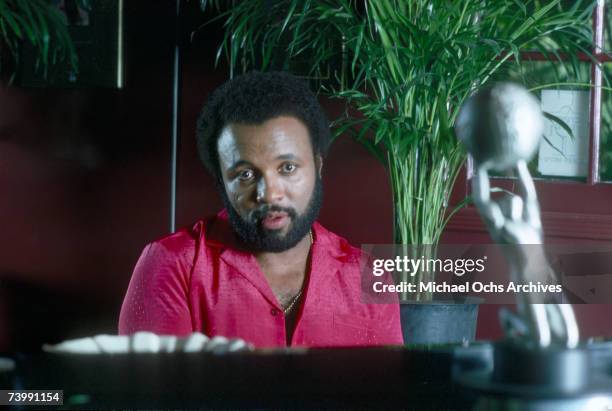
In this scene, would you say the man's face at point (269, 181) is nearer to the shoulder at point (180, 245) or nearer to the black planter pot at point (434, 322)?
the shoulder at point (180, 245)

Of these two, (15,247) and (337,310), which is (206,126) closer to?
(337,310)

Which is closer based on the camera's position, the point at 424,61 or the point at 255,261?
the point at 255,261

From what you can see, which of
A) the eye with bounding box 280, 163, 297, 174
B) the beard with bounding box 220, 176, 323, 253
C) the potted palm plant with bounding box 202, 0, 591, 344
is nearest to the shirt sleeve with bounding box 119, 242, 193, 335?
the beard with bounding box 220, 176, 323, 253

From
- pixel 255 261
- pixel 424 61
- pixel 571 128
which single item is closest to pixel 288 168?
pixel 255 261

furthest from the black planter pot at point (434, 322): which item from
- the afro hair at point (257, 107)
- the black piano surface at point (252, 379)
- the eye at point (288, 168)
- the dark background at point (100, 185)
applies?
the black piano surface at point (252, 379)

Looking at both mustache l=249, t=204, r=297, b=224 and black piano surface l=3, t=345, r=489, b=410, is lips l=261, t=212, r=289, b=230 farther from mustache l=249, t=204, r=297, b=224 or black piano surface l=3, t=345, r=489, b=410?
black piano surface l=3, t=345, r=489, b=410

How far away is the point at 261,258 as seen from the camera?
126cm

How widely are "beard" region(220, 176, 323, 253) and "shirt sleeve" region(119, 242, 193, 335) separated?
0.12m

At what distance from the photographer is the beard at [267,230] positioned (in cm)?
121

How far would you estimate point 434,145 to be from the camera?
1896 mm

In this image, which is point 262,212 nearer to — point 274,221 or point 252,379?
point 274,221

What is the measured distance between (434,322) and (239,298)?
0.71 metres

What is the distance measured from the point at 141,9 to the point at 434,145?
1056 millimetres

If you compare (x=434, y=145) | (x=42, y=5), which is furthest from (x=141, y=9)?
(x=434, y=145)
